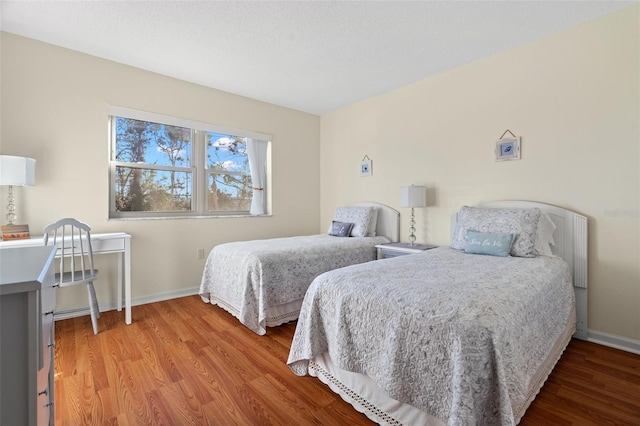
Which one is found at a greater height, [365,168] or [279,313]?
[365,168]

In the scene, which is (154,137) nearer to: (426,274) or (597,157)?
(426,274)

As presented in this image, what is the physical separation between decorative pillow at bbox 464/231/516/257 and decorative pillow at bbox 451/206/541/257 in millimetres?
61

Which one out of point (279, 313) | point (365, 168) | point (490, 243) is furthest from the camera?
point (365, 168)

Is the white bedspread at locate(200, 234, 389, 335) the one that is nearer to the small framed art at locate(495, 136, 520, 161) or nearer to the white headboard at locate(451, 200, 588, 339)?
the small framed art at locate(495, 136, 520, 161)

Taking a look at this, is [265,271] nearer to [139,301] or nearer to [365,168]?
[139,301]

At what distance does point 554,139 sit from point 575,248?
0.91m

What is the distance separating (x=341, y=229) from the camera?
3721 millimetres

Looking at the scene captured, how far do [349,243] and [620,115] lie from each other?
2402 millimetres

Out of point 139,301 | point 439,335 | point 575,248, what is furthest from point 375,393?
point 139,301

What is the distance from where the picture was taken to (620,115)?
2215 mm

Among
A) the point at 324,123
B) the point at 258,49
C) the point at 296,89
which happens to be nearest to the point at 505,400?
the point at 258,49

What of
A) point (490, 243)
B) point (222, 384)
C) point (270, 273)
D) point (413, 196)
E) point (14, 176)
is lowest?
point (222, 384)

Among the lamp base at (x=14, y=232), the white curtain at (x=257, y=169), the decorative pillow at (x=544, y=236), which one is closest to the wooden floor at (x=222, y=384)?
the decorative pillow at (x=544, y=236)

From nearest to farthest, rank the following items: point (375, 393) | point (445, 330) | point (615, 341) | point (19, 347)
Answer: point (19, 347) → point (445, 330) → point (375, 393) → point (615, 341)
